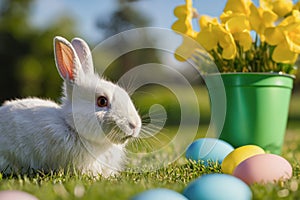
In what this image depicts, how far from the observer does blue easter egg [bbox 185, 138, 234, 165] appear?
94.8 inches

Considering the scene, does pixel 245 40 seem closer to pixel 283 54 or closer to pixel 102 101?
pixel 283 54

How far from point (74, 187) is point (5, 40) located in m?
10.5

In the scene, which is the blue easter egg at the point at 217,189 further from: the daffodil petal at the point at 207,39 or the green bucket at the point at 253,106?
the daffodil petal at the point at 207,39

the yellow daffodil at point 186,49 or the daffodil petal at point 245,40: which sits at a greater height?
the daffodil petal at point 245,40

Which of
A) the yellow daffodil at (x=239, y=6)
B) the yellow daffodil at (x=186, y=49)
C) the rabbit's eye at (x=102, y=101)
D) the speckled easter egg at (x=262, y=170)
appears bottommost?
the speckled easter egg at (x=262, y=170)

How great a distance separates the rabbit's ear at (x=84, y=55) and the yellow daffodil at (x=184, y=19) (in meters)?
0.97

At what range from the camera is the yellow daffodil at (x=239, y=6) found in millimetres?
2924

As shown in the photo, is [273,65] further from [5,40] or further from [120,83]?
[5,40]

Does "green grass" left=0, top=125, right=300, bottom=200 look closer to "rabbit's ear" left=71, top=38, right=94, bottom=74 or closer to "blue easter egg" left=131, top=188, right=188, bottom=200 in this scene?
"blue easter egg" left=131, top=188, right=188, bottom=200

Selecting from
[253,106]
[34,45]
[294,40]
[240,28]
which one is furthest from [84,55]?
[34,45]

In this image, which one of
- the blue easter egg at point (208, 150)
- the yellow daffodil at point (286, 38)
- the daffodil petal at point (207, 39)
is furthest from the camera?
the daffodil petal at point (207, 39)

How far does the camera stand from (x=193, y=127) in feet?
7.72

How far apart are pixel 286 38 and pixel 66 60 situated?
1356 mm

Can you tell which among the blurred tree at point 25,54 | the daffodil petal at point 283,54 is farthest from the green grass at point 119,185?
the blurred tree at point 25,54
